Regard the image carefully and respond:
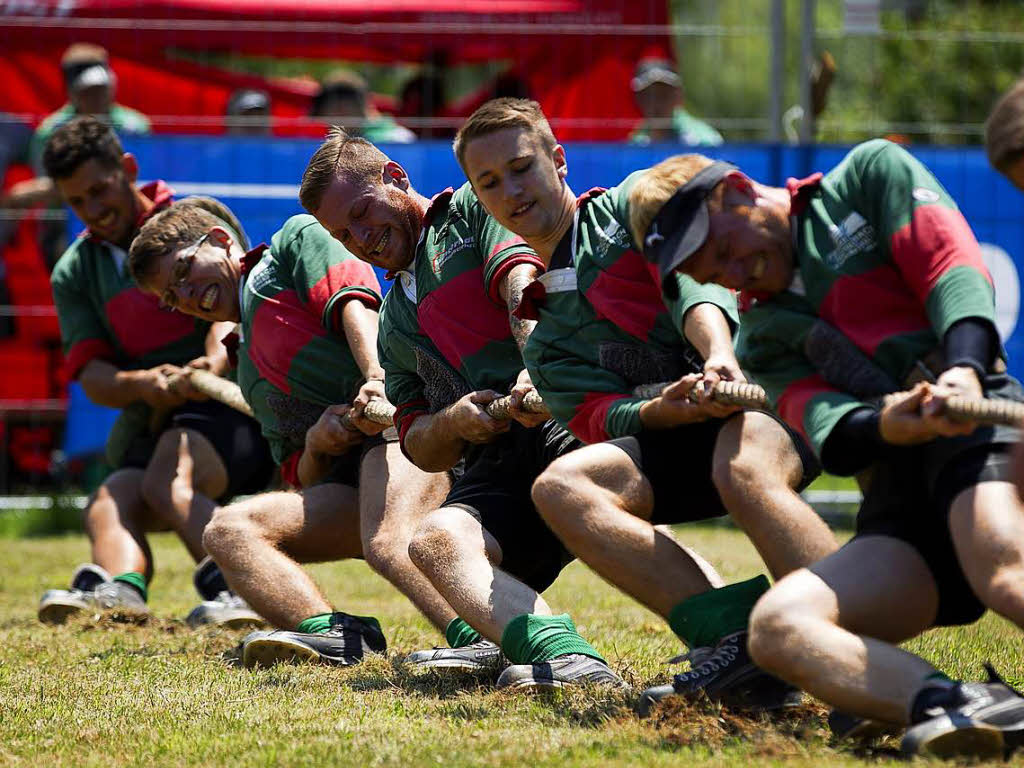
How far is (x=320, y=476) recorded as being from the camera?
5344mm

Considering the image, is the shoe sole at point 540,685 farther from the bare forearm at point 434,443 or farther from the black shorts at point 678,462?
the bare forearm at point 434,443

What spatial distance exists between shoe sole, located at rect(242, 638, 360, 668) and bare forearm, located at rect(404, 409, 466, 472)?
65 centimetres

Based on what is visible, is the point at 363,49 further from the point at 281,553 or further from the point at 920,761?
Result: the point at 920,761

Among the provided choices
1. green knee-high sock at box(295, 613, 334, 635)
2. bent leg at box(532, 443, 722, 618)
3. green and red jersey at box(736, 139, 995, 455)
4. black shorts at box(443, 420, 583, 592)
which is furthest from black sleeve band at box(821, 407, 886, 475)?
green knee-high sock at box(295, 613, 334, 635)

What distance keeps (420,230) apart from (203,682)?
150 cm

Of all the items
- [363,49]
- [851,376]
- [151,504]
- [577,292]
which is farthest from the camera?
[363,49]

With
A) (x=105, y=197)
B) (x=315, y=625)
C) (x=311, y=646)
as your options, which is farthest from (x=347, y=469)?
(x=105, y=197)

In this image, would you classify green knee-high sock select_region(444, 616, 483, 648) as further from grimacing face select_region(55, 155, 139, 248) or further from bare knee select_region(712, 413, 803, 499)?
grimacing face select_region(55, 155, 139, 248)

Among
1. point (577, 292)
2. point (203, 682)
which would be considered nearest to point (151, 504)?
point (203, 682)

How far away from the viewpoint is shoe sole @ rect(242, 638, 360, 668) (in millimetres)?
4836

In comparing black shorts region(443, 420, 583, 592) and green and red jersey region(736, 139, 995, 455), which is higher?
green and red jersey region(736, 139, 995, 455)

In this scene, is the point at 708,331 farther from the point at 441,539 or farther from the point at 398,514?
the point at 398,514

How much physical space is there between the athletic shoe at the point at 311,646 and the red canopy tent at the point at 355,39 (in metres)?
4.73

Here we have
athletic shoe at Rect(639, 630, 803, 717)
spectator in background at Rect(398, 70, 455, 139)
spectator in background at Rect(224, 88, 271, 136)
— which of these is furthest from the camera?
spectator in background at Rect(398, 70, 455, 139)
